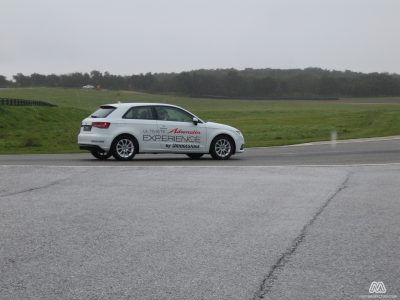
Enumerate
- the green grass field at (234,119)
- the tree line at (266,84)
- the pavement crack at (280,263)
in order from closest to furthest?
the pavement crack at (280,263) → the green grass field at (234,119) → the tree line at (266,84)

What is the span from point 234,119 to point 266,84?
202 feet

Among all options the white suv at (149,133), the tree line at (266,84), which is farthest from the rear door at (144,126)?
the tree line at (266,84)

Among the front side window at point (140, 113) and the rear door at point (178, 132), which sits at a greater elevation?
the front side window at point (140, 113)

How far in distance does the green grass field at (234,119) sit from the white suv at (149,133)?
7572mm

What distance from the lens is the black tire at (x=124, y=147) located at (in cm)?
1805

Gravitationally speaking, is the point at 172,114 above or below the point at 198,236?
above

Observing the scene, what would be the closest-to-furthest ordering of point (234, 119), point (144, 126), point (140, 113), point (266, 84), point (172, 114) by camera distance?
point (144, 126), point (140, 113), point (172, 114), point (234, 119), point (266, 84)

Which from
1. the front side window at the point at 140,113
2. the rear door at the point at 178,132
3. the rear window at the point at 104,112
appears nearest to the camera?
the rear window at the point at 104,112

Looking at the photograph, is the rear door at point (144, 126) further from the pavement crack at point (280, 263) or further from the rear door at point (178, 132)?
the pavement crack at point (280, 263)

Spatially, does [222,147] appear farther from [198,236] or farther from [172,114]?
[198,236]

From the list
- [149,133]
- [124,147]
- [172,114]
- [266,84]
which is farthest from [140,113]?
[266,84]

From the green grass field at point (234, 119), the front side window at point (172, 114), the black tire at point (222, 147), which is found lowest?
the green grass field at point (234, 119)

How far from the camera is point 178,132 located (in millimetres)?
18828

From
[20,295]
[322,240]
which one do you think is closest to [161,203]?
[322,240]
